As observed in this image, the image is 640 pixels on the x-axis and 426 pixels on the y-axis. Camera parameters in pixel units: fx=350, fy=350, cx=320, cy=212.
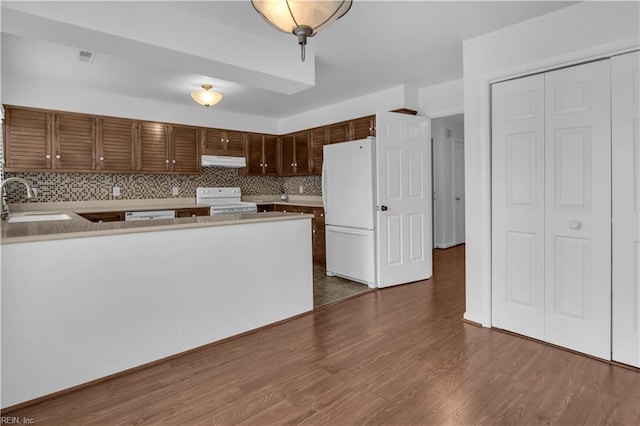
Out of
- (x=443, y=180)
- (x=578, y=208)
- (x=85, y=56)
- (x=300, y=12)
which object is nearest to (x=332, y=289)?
(x=578, y=208)

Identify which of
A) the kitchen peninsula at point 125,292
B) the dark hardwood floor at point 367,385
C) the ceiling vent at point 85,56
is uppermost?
the ceiling vent at point 85,56

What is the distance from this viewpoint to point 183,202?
18.2 feet

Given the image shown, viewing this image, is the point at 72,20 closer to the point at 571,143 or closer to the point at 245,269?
the point at 245,269

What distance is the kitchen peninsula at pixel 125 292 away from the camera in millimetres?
1908

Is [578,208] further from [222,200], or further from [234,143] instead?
Result: [234,143]

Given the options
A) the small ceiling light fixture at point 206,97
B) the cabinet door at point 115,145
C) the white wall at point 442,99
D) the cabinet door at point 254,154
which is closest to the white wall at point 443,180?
the white wall at point 442,99

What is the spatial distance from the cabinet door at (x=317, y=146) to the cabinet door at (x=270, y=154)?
97 cm

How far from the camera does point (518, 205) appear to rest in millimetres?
2688

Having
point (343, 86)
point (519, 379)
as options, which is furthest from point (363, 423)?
point (343, 86)

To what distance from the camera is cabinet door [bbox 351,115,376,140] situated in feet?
15.1

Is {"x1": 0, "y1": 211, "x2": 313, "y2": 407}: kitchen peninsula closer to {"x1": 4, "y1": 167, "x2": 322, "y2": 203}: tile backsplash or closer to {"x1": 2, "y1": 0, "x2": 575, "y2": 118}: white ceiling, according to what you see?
{"x1": 2, "y1": 0, "x2": 575, "y2": 118}: white ceiling

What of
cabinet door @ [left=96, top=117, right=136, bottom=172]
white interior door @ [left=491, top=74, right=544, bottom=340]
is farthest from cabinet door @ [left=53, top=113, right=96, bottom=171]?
white interior door @ [left=491, top=74, right=544, bottom=340]

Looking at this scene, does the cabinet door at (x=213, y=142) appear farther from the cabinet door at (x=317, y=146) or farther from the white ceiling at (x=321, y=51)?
the cabinet door at (x=317, y=146)

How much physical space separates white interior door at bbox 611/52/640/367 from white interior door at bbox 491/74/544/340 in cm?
42
